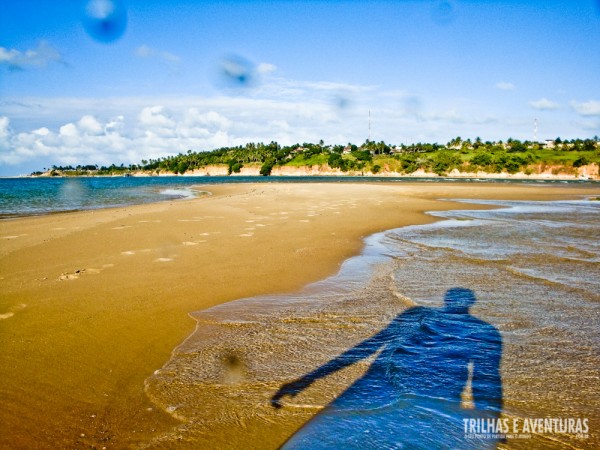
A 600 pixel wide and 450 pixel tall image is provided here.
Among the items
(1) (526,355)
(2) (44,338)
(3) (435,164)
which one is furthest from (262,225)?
(3) (435,164)

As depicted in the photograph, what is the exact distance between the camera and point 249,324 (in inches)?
225

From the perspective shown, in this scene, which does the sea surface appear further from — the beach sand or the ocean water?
the ocean water

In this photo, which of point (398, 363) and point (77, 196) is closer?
point (398, 363)

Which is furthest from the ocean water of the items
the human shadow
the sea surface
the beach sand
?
the sea surface

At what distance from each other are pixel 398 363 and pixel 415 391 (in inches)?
24.2

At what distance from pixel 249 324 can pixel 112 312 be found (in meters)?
2.17

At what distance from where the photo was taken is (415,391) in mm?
3850

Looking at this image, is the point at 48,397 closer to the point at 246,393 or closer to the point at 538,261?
the point at 246,393

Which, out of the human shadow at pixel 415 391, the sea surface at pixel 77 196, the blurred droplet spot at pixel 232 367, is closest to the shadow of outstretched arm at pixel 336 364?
the human shadow at pixel 415 391

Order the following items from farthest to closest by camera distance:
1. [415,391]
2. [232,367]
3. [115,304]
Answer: [115,304]
[232,367]
[415,391]

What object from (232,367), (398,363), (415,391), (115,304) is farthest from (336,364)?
(115,304)

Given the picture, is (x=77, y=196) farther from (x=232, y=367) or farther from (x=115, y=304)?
(x=232, y=367)

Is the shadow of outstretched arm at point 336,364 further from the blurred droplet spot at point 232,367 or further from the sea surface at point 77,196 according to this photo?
the sea surface at point 77,196

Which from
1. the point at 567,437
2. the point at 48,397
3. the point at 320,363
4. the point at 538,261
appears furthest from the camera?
the point at 538,261
